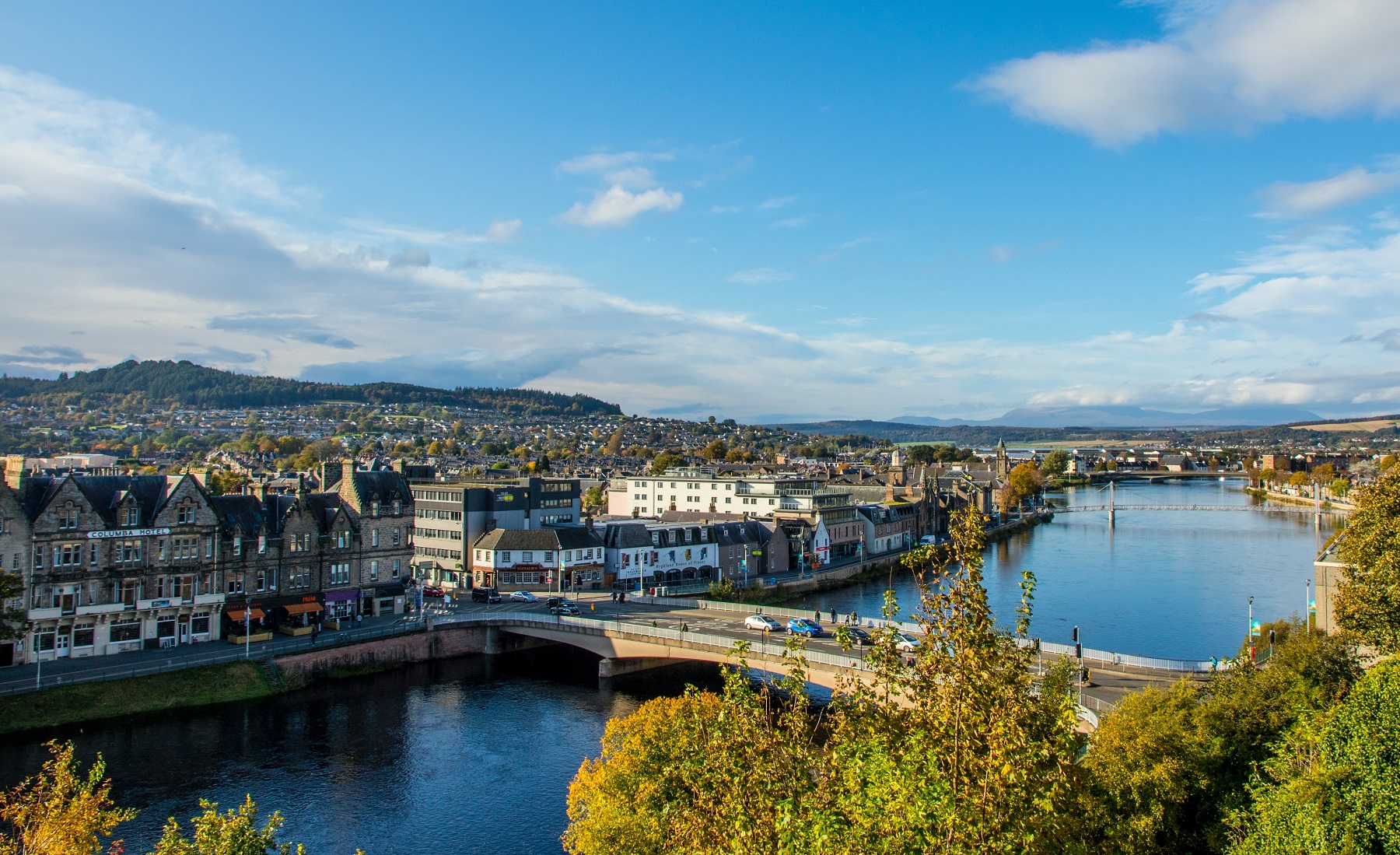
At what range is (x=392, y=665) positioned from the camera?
47.3 m

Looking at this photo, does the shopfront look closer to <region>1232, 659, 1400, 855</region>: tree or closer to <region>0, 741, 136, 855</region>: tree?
<region>0, 741, 136, 855</region>: tree

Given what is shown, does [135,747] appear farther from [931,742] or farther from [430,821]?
[931,742]

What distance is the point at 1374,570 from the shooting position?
3219 cm

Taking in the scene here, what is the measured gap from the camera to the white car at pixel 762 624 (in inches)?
1797

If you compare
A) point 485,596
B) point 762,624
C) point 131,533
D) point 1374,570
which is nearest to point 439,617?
point 485,596

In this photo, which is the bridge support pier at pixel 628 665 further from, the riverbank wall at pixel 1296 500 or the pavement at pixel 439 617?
the riverbank wall at pixel 1296 500

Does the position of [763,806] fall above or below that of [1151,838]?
above

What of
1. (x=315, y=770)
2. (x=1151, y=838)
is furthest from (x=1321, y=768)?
(x=315, y=770)

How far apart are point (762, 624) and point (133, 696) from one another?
27215mm

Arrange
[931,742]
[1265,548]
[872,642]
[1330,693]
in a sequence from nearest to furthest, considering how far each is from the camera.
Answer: [931,742], [872,642], [1330,693], [1265,548]

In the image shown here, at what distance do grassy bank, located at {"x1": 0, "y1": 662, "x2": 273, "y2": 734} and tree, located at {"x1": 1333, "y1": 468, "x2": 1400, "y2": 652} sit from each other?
42.7 metres

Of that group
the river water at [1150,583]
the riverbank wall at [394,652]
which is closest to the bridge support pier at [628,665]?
the riverbank wall at [394,652]

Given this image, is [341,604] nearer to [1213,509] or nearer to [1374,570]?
[1374,570]

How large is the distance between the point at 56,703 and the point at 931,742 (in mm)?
37491
